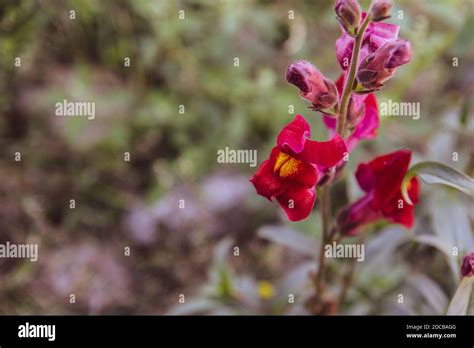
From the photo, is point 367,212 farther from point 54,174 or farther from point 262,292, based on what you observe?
point 54,174

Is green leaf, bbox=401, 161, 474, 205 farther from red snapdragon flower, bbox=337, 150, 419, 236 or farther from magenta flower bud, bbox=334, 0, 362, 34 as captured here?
magenta flower bud, bbox=334, 0, 362, 34

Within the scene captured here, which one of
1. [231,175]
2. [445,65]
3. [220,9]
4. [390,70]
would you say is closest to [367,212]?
[390,70]

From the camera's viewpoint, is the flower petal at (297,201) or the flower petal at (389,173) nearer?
the flower petal at (297,201)

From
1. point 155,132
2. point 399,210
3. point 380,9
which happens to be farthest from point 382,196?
point 155,132

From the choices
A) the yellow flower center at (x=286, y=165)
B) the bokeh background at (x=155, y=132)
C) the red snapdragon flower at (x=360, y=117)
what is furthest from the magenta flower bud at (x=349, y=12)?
the bokeh background at (x=155, y=132)

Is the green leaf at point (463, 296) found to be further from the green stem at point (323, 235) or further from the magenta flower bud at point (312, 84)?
the magenta flower bud at point (312, 84)
